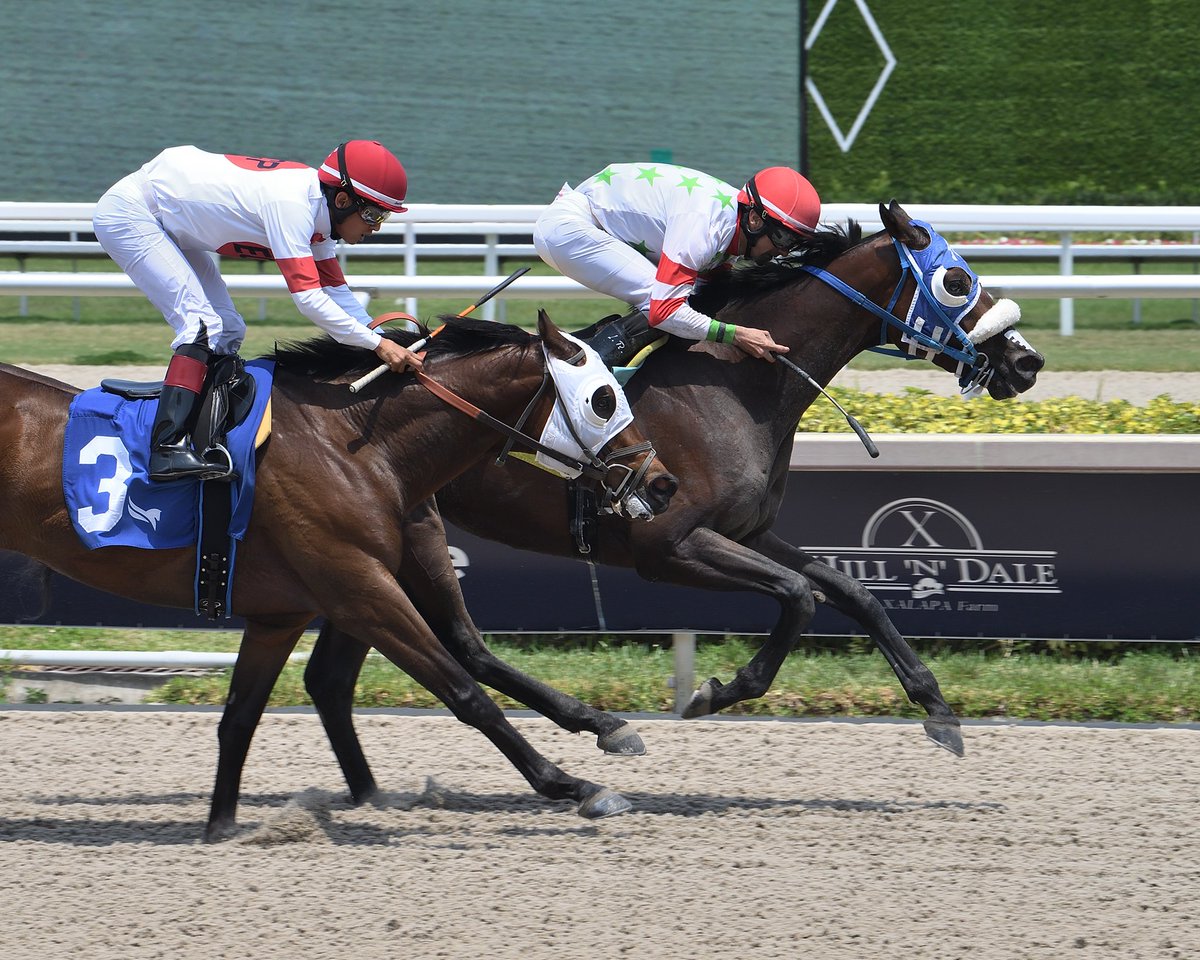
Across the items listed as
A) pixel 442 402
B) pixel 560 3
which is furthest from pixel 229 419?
pixel 560 3

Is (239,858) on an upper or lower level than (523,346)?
lower

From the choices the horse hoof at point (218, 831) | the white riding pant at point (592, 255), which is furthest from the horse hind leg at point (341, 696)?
the white riding pant at point (592, 255)

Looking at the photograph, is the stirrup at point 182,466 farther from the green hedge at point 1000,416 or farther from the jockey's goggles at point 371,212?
the green hedge at point 1000,416

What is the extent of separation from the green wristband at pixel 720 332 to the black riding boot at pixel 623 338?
0.74 ft

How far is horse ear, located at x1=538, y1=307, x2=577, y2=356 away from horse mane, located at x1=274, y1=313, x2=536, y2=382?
0.46 ft

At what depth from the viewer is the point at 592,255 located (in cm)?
505

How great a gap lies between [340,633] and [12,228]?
617cm

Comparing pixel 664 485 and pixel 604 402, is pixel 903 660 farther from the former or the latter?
pixel 604 402

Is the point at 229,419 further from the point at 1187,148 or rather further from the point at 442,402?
the point at 1187,148

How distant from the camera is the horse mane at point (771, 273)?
16.6 ft

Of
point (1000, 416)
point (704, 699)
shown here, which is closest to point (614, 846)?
point (704, 699)

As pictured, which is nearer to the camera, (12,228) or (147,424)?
(147,424)

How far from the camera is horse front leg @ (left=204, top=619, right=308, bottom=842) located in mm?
4348

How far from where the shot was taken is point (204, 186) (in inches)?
166
